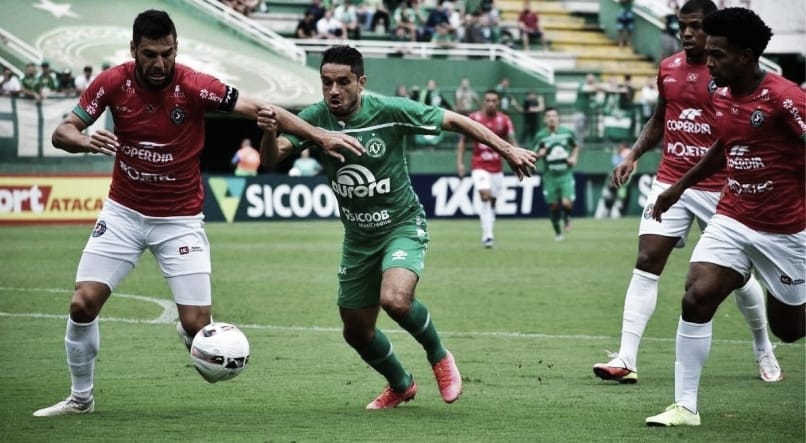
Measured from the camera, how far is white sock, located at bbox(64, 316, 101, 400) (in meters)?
8.66

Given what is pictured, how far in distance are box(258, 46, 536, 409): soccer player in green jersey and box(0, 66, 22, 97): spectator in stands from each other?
75.0 feet

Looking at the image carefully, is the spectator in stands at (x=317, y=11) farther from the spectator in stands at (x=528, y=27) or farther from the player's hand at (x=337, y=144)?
the player's hand at (x=337, y=144)

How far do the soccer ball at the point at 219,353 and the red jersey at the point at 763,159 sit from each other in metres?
3.09

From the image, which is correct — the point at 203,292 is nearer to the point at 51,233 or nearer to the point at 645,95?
the point at 51,233

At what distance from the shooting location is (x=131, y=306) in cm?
1583

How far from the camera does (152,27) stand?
8.41 metres

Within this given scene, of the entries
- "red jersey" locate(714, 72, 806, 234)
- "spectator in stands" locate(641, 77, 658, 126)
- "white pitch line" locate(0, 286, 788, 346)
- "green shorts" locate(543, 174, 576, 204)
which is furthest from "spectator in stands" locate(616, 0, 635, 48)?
"red jersey" locate(714, 72, 806, 234)

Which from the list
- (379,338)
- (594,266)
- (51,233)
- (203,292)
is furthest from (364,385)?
(51,233)

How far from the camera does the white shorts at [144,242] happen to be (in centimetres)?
886

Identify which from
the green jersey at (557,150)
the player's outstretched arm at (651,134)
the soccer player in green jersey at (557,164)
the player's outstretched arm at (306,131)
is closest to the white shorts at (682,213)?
the player's outstretched arm at (651,134)

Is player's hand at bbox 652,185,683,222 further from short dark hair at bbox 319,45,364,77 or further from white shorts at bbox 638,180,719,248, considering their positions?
short dark hair at bbox 319,45,364,77

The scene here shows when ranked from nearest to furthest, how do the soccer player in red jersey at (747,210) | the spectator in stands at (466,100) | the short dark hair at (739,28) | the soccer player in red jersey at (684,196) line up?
1. the short dark hair at (739,28)
2. the soccer player in red jersey at (747,210)
3. the soccer player in red jersey at (684,196)
4. the spectator in stands at (466,100)

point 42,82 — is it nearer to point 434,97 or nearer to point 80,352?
point 434,97

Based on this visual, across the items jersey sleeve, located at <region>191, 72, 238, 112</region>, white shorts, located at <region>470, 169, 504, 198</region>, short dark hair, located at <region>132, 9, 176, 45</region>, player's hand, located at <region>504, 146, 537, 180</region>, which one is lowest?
white shorts, located at <region>470, 169, 504, 198</region>
